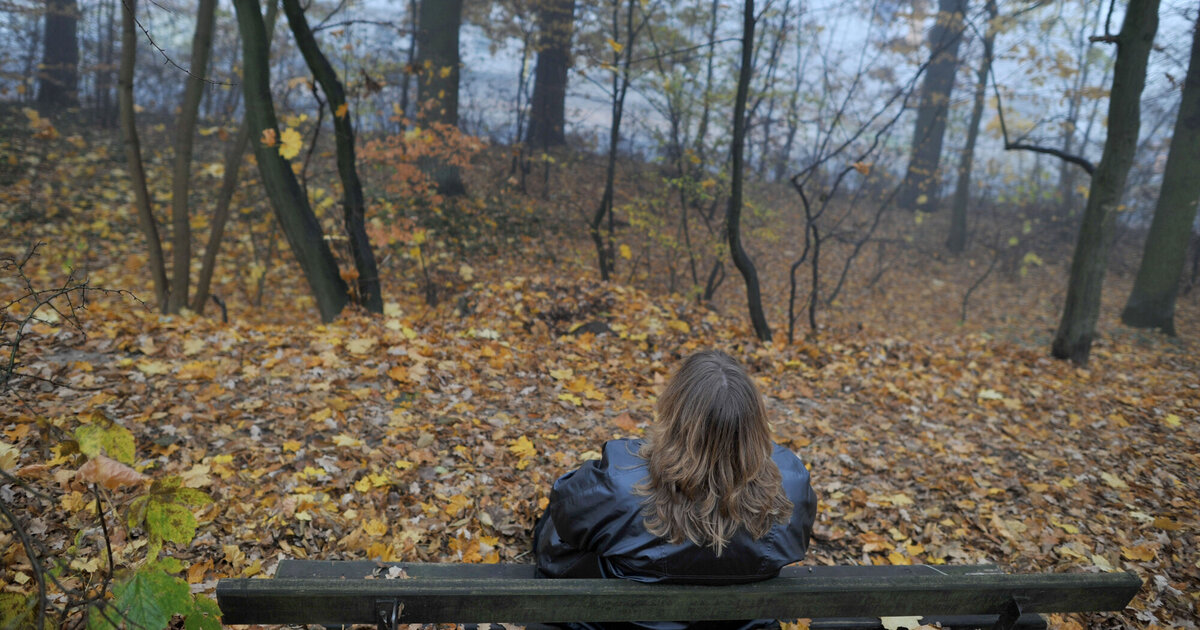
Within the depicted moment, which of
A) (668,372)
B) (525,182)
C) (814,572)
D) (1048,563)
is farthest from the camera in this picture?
(525,182)

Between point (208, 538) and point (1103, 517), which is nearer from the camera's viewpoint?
point (208, 538)

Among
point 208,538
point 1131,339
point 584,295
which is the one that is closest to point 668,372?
point 584,295

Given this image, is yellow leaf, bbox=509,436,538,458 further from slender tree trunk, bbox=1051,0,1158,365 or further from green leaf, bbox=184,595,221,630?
slender tree trunk, bbox=1051,0,1158,365

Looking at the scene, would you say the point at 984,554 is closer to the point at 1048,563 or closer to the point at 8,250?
the point at 1048,563

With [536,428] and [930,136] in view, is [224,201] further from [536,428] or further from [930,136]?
[930,136]

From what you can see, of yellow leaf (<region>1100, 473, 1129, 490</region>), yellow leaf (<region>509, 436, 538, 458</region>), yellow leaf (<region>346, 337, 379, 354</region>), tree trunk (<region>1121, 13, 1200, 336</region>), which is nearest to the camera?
yellow leaf (<region>509, 436, 538, 458</region>)

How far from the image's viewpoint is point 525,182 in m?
13.9

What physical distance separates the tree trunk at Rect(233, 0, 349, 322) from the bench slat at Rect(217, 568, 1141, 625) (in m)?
5.31

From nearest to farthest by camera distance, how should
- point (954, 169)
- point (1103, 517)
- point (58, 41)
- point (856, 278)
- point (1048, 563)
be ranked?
point (1048, 563) < point (1103, 517) < point (58, 41) < point (856, 278) < point (954, 169)

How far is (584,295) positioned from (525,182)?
22.8ft

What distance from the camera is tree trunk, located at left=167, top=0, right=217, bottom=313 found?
625 cm

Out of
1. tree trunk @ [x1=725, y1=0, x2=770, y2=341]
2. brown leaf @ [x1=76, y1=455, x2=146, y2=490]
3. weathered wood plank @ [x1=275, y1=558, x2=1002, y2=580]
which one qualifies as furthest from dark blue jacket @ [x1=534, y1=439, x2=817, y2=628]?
tree trunk @ [x1=725, y1=0, x2=770, y2=341]

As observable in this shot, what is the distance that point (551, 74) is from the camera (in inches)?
560

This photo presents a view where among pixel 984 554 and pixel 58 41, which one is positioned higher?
pixel 58 41
